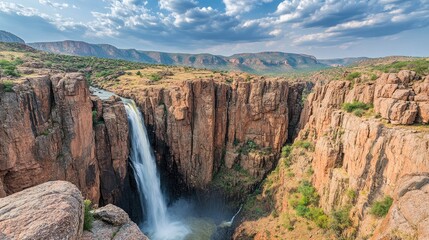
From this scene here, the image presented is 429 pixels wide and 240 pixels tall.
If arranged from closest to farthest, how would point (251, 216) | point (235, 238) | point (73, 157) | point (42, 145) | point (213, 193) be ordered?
point (42, 145), point (73, 157), point (235, 238), point (251, 216), point (213, 193)

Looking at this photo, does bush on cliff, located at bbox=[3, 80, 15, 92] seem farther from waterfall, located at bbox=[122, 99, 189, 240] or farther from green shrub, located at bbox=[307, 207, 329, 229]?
green shrub, located at bbox=[307, 207, 329, 229]

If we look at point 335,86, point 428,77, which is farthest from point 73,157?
point 428,77

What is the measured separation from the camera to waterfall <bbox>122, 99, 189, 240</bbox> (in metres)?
37.4

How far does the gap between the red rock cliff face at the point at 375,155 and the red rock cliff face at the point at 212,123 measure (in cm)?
916

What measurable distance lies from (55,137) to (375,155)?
33012 mm

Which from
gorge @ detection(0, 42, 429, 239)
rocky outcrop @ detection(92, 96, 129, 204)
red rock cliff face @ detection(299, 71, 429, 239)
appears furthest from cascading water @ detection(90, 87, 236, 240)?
red rock cliff face @ detection(299, 71, 429, 239)

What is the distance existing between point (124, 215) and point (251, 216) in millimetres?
28589

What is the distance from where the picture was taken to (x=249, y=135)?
153ft

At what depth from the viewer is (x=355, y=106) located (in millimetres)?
33281

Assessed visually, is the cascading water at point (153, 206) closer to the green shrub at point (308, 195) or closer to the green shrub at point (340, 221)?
the green shrub at point (308, 195)

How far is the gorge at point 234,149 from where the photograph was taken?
78.3ft

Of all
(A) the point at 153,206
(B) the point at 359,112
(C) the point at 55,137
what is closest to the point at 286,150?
(B) the point at 359,112

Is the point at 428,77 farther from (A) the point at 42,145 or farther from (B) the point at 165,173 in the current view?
(A) the point at 42,145

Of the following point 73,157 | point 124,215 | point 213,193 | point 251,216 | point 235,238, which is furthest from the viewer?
point 213,193
